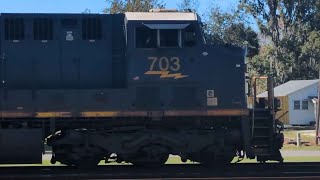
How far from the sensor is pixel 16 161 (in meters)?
11.8

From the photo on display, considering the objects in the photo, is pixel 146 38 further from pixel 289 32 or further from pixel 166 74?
pixel 289 32

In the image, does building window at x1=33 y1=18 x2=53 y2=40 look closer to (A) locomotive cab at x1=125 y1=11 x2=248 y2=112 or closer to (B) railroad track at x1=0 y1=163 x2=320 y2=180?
(A) locomotive cab at x1=125 y1=11 x2=248 y2=112

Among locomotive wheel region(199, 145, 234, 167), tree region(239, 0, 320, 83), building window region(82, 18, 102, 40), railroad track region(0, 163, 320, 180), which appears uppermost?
tree region(239, 0, 320, 83)

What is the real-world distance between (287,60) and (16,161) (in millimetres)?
54245

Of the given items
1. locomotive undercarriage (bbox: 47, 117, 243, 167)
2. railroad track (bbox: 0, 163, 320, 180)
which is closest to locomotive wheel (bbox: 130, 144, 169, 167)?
locomotive undercarriage (bbox: 47, 117, 243, 167)

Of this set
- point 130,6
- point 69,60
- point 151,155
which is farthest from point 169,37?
point 130,6

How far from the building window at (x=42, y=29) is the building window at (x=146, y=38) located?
2.12m

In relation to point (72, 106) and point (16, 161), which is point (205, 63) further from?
point (16, 161)

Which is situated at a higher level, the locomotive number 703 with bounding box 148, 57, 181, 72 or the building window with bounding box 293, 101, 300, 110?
the locomotive number 703 with bounding box 148, 57, 181, 72

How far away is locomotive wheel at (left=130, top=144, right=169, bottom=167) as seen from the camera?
12.2 metres

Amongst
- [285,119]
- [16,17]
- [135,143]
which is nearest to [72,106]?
[135,143]

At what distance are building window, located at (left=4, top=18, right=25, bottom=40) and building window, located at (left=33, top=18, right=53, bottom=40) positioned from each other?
30 centimetres

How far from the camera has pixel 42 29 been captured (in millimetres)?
12523

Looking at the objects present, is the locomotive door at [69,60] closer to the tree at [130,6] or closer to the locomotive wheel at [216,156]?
the locomotive wheel at [216,156]
